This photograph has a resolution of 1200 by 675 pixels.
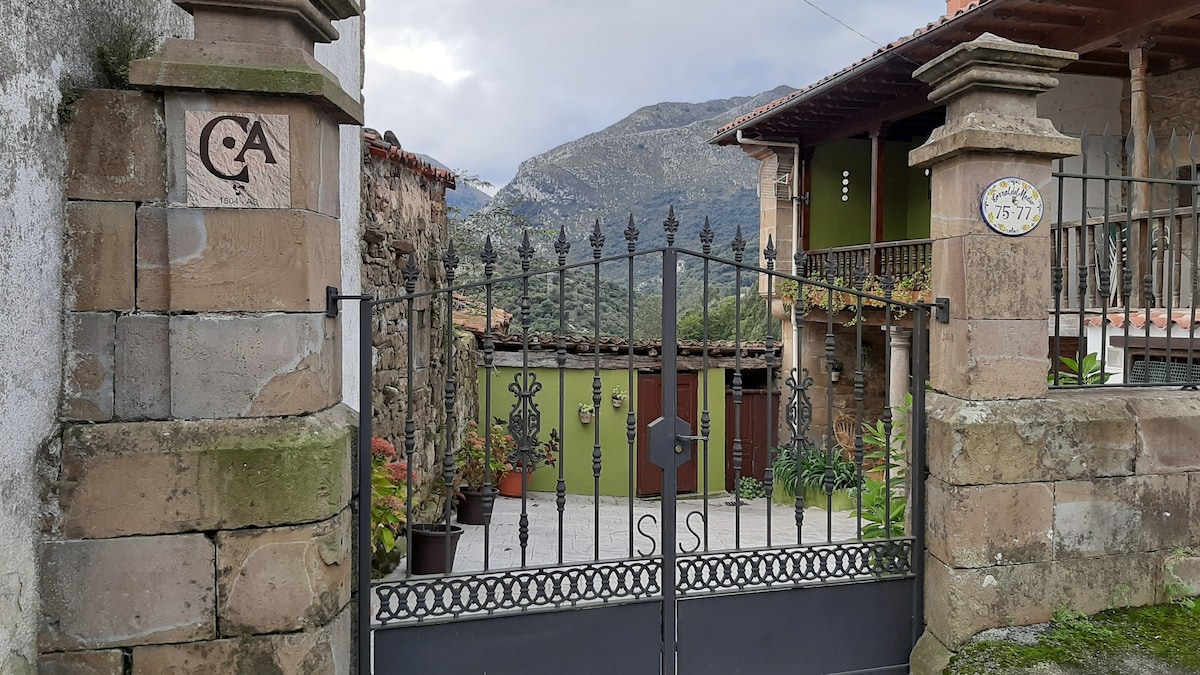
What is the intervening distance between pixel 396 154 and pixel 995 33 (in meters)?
7.19

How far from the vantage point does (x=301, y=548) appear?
2584mm

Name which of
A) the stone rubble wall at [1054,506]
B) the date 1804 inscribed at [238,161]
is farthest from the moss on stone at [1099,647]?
the date 1804 inscribed at [238,161]

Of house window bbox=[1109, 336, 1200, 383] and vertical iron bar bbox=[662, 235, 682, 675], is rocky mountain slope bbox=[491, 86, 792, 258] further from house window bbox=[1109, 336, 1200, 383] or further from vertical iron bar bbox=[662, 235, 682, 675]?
vertical iron bar bbox=[662, 235, 682, 675]

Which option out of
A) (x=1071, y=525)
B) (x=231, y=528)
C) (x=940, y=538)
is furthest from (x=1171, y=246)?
(x=231, y=528)

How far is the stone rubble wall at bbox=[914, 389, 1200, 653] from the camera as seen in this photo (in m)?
3.26

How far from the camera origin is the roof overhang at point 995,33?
7.87 metres

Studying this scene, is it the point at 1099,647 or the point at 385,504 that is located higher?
the point at 385,504

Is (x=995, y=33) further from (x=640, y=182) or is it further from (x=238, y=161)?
(x=640, y=182)

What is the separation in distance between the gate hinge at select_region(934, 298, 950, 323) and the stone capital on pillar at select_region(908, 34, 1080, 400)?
0.02m

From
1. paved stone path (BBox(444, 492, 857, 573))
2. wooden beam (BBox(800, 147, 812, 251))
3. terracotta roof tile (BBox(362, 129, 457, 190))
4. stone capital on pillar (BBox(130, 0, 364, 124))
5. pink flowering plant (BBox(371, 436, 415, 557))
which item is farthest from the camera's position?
wooden beam (BBox(800, 147, 812, 251))

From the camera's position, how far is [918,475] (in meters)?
3.47

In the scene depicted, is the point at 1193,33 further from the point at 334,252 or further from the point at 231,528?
the point at 231,528

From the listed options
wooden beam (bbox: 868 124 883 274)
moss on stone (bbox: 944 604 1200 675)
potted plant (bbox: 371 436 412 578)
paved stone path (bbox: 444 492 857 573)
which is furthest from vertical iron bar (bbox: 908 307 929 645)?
wooden beam (bbox: 868 124 883 274)

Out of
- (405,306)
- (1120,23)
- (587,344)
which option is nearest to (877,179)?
(1120,23)
